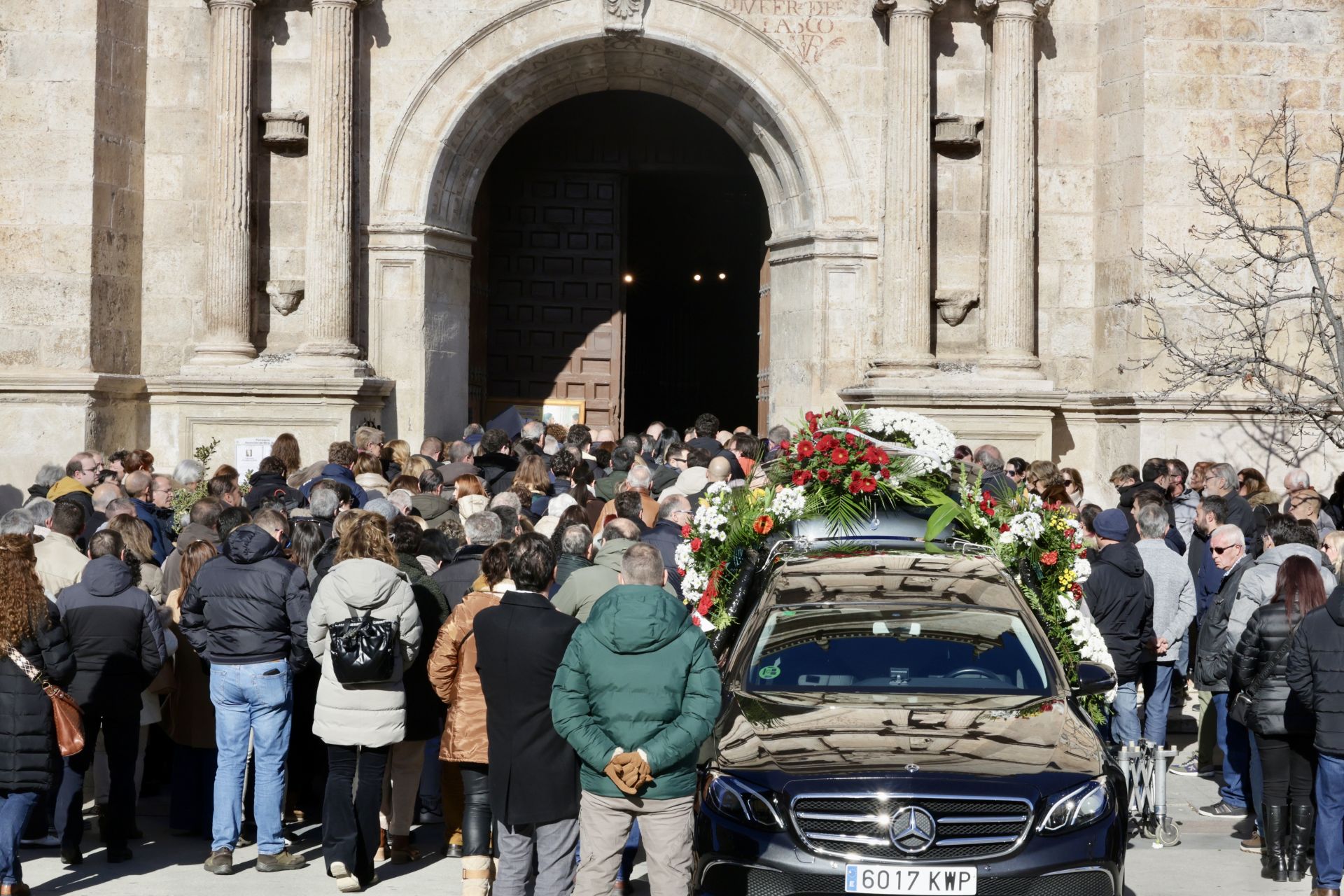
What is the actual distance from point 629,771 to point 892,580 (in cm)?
198

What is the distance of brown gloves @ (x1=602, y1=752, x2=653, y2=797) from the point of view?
6.31 meters

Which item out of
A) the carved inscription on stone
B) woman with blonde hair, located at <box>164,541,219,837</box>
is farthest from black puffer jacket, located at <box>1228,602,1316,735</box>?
the carved inscription on stone

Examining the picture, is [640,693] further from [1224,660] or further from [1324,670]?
[1224,660]

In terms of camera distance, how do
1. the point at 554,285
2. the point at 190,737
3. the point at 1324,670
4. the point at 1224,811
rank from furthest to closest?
1. the point at 554,285
2. the point at 1224,811
3. the point at 190,737
4. the point at 1324,670

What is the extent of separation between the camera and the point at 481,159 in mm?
17438

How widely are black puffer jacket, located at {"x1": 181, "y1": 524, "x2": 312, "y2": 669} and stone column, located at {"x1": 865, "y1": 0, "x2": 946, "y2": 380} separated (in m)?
8.75

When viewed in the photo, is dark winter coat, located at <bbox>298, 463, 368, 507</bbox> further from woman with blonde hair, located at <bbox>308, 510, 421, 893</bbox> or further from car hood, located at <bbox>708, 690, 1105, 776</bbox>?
car hood, located at <bbox>708, 690, 1105, 776</bbox>

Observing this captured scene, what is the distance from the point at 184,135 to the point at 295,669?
940cm

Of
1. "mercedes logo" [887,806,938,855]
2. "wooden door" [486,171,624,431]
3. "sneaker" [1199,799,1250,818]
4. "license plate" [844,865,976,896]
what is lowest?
"sneaker" [1199,799,1250,818]

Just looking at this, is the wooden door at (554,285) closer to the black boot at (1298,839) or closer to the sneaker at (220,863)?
the sneaker at (220,863)

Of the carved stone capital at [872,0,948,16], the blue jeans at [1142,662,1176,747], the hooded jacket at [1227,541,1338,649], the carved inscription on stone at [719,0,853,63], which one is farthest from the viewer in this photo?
the carved inscription on stone at [719,0,853,63]

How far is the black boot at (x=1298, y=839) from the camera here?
8516mm

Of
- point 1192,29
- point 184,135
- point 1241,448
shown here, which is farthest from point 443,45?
point 1241,448

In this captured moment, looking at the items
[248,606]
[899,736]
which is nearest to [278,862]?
[248,606]
